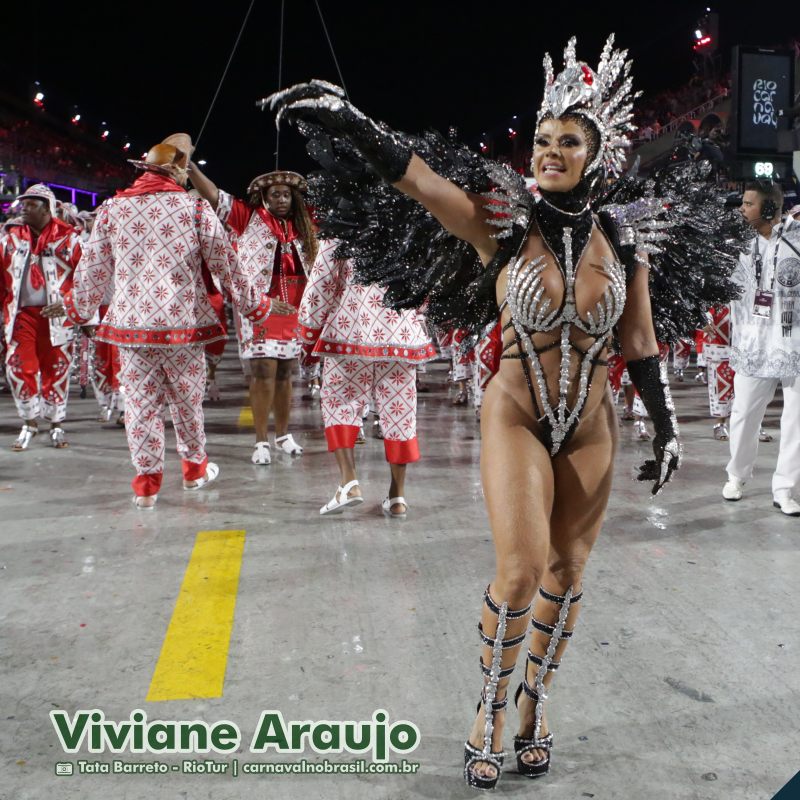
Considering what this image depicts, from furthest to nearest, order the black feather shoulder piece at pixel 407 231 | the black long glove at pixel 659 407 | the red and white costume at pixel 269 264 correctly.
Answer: the red and white costume at pixel 269 264
the black feather shoulder piece at pixel 407 231
the black long glove at pixel 659 407

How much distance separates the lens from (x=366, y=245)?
3193 mm

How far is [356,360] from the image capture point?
217 inches

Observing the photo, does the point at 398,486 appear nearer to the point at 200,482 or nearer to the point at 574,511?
the point at 200,482

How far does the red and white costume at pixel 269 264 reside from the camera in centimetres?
682

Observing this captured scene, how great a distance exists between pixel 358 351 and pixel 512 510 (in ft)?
10.1

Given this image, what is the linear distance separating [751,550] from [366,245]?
3017 millimetres

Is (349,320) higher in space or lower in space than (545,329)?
lower

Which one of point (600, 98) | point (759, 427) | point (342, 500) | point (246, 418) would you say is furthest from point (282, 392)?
point (600, 98)

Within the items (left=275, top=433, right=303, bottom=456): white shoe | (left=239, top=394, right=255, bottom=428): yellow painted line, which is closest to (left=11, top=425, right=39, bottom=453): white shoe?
(left=239, top=394, right=255, bottom=428): yellow painted line

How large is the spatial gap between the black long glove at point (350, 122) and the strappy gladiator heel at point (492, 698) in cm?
130

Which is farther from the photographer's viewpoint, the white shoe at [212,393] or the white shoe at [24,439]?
the white shoe at [212,393]

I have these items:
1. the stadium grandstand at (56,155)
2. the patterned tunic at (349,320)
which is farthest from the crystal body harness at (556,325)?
the stadium grandstand at (56,155)

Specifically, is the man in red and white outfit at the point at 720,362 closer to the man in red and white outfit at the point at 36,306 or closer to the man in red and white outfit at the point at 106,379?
the man in red and white outfit at the point at 106,379

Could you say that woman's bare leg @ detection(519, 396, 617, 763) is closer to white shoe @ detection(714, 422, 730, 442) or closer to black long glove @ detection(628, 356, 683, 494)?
black long glove @ detection(628, 356, 683, 494)
